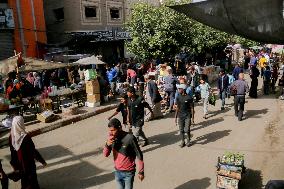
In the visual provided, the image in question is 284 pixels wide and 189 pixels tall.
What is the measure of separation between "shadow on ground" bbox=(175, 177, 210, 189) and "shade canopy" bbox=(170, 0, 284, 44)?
5.18 meters

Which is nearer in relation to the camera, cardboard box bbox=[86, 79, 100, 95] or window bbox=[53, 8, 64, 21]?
cardboard box bbox=[86, 79, 100, 95]

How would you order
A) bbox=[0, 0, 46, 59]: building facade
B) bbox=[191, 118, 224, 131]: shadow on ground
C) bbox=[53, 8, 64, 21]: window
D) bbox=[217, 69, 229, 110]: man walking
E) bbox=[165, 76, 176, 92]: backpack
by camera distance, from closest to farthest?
bbox=[191, 118, 224, 131]: shadow on ground → bbox=[165, 76, 176, 92]: backpack → bbox=[217, 69, 229, 110]: man walking → bbox=[0, 0, 46, 59]: building facade → bbox=[53, 8, 64, 21]: window

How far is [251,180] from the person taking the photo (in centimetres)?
734

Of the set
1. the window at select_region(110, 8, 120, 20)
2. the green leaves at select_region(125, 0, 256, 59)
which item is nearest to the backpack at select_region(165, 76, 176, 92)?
the green leaves at select_region(125, 0, 256, 59)

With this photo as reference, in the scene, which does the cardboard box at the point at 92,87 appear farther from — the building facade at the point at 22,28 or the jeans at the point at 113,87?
the building facade at the point at 22,28

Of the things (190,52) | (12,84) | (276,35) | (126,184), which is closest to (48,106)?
(12,84)

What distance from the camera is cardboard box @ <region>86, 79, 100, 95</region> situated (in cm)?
1595

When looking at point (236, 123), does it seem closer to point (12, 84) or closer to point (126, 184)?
point (126, 184)

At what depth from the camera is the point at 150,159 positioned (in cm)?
901

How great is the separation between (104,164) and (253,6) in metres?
7.24

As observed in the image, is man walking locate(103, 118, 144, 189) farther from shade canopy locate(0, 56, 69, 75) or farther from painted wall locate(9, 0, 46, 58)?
painted wall locate(9, 0, 46, 58)

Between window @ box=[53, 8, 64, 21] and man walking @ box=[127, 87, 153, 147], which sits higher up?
window @ box=[53, 8, 64, 21]

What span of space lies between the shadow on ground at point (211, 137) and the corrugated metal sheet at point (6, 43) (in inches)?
675

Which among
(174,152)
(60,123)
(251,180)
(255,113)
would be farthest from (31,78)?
(251,180)
